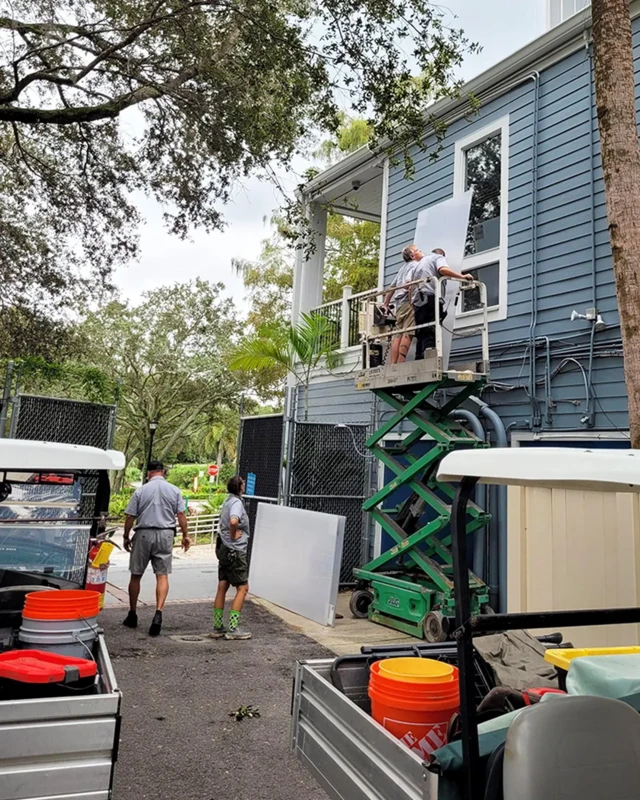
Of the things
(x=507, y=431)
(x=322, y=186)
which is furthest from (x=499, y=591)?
(x=322, y=186)

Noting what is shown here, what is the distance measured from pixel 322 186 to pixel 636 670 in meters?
11.0

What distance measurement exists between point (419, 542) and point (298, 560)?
1814 millimetres

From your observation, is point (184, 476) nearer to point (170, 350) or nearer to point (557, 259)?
point (170, 350)

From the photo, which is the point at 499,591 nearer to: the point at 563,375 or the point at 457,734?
the point at 563,375

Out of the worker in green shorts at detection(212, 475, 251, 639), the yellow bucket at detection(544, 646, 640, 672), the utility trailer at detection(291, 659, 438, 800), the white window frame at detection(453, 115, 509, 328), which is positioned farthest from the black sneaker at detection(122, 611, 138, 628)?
the white window frame at detection(453, 115, 509, 328)

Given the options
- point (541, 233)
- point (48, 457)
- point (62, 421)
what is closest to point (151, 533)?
point (62, 421)

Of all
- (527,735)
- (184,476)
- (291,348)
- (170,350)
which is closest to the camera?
(527,735)

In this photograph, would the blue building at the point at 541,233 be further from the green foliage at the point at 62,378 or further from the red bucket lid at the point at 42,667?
the red bucket lid at the point at 42,667

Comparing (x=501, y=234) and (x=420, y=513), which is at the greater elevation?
(x=501, y=234)

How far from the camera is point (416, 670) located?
2.69m

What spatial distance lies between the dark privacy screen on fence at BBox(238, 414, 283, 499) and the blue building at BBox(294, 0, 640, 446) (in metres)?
3.49

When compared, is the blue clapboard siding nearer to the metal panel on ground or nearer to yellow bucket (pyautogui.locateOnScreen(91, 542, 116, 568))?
the metal panel on ground

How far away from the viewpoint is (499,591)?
305 inches

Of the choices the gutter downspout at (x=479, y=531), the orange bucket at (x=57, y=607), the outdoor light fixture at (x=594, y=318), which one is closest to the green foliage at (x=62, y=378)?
the gutter downspout at (x=479, y=531)
